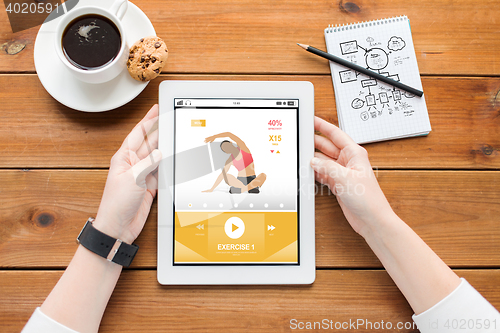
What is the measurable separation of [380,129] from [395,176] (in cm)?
12

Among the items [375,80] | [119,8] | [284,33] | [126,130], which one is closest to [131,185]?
[126,130]

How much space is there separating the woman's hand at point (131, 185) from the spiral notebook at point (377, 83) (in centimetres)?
45

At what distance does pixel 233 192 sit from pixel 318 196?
20 centimetres

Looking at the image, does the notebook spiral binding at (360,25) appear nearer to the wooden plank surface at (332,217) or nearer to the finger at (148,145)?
the wooden plank surface at (332,217)

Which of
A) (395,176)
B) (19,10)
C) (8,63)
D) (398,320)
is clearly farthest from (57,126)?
(398,320)

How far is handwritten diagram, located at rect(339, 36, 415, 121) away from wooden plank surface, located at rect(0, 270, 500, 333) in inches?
15.9

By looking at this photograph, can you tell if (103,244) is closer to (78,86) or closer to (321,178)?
(78,86)

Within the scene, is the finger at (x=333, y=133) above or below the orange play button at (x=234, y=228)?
above

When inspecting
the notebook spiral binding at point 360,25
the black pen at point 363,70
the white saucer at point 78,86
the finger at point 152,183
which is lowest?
the finger at point 152,183

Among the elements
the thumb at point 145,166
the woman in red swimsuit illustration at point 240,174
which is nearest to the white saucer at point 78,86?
the thumb at point 145,166

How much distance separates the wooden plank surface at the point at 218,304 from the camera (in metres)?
0.71

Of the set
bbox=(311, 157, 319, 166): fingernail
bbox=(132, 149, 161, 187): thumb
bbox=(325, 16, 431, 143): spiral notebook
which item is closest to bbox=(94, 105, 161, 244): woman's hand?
bbox=(132, 149, 161, 187): thumb

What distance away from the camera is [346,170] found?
26.5 inches

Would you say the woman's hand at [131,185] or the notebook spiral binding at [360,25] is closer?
the woman's hand at [131,185]
